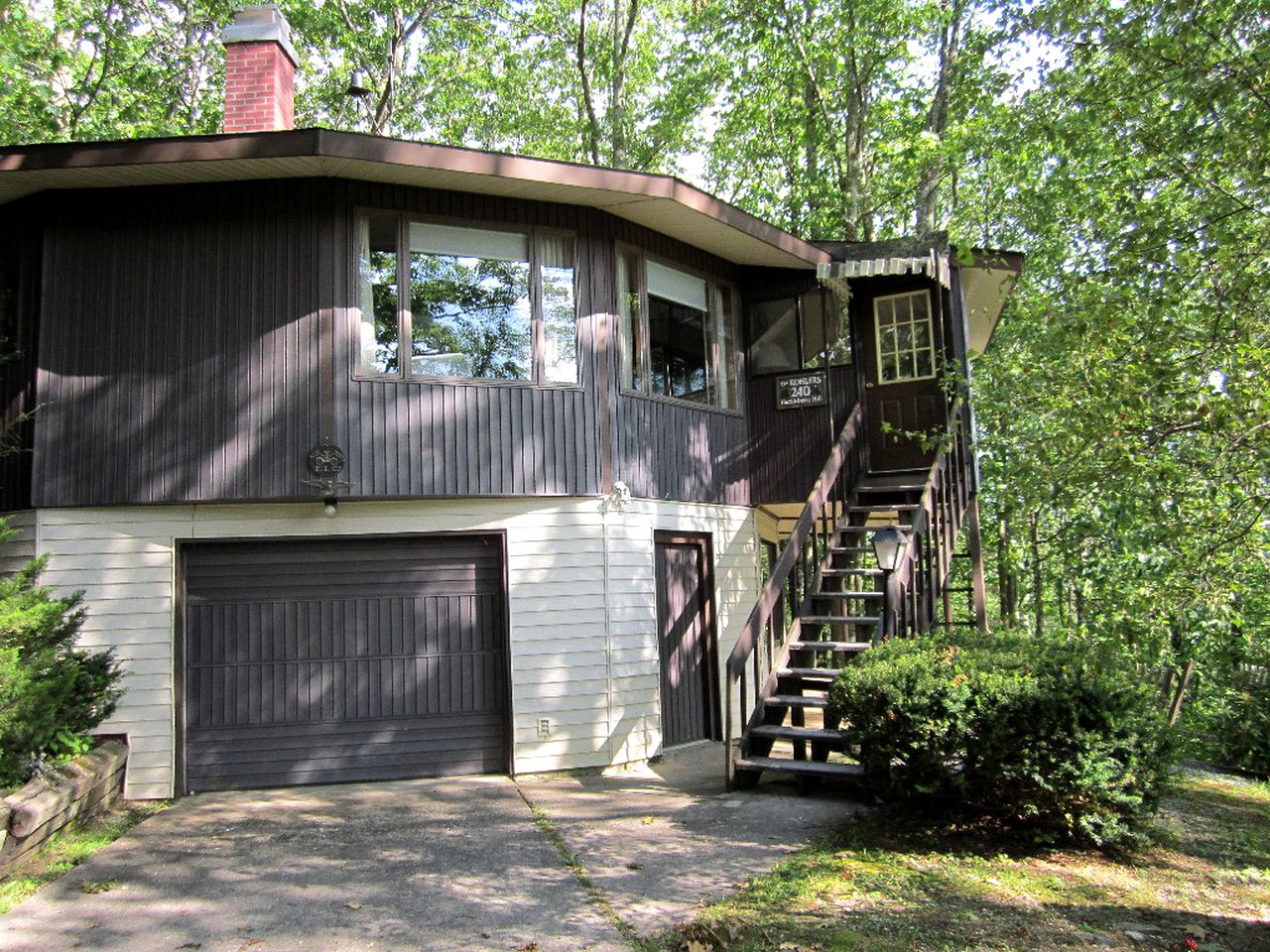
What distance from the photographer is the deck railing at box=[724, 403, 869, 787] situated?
719 cm

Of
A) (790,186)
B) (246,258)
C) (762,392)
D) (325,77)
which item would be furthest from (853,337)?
(325,77)

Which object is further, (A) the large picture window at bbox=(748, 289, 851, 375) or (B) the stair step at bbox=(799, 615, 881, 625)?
(A) the large picture window at bbox=(748, 289, 851, 375)

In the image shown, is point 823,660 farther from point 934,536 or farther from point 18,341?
point 18,341

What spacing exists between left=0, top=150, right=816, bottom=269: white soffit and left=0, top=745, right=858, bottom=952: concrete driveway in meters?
5.03

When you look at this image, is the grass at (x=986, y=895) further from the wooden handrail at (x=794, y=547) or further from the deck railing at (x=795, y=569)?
the wooden handrail at (x=794, y=547)

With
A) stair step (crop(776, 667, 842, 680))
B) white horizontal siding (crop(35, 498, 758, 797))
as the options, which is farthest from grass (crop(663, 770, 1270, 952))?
white horizontal siding (crop(35, 498, 758, 797))

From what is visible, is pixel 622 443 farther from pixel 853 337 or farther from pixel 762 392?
pixel 853 337

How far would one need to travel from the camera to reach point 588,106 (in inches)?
735

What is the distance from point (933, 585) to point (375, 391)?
5.28 m

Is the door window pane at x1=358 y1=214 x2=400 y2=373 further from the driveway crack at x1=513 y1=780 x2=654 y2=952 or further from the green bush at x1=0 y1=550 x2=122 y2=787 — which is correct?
the driveway crack at x1=513 y1=780 x2=654 y2=952

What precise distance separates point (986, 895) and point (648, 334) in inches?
243

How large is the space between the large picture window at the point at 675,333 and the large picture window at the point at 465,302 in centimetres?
75

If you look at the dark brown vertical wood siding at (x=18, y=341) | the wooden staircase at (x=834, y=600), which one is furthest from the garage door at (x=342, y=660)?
the wooden staircase at (x=834, y=600)

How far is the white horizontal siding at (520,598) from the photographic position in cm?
761
